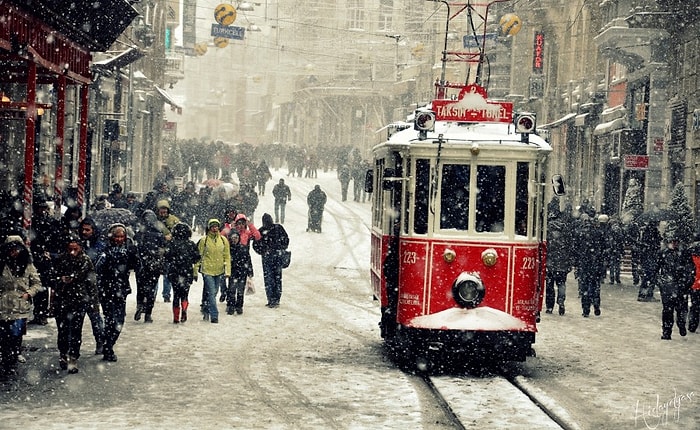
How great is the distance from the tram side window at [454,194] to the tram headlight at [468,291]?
0.61m

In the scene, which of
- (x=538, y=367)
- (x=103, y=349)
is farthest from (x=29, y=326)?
(x=538, y=367)

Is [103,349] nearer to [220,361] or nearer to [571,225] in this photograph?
[220,361]

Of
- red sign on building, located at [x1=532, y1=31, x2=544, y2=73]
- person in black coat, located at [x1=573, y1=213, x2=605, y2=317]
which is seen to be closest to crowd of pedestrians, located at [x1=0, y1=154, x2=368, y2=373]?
person in black coat, located at [x1=573, y1=213, x2=605, y2=317]

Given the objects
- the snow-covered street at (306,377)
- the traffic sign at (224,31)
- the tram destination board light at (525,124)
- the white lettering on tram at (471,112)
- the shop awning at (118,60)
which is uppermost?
the traffic sign at (224,31)

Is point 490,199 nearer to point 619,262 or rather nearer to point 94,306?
point 94,306

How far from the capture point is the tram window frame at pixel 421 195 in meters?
13.3

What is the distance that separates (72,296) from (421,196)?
154 inches

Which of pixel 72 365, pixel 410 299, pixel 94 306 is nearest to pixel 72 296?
pixel 94 306

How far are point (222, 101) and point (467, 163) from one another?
389 feet

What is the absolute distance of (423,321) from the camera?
1324cm

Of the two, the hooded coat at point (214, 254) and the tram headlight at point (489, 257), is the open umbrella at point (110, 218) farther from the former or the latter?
the tram headlight at point (489, 257)

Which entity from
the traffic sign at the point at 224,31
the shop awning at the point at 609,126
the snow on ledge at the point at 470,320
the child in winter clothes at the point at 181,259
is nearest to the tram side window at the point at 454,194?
the snow on ledge at the point at 470,320

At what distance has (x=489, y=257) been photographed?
43.2 feet

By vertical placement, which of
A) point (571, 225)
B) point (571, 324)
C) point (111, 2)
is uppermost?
point (111, 2)
